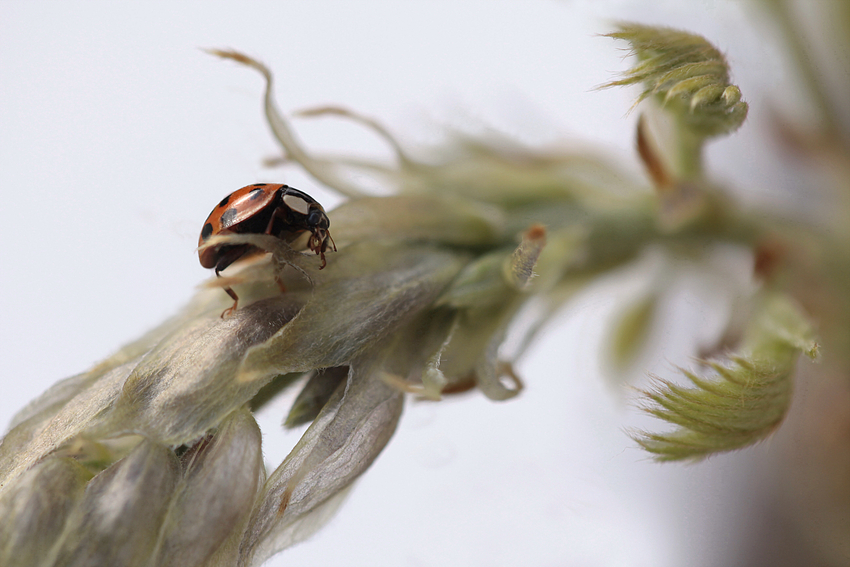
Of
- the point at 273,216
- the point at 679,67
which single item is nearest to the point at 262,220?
the point at 273,216

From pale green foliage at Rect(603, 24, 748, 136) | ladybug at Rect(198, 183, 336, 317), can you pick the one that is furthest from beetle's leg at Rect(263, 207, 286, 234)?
pale green foliage at Rect(603, 24, 748, 136)

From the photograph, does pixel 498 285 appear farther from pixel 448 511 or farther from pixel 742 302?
pixel 448 511

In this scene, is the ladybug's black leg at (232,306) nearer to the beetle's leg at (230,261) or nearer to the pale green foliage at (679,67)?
the beetle's leg at (230,261)

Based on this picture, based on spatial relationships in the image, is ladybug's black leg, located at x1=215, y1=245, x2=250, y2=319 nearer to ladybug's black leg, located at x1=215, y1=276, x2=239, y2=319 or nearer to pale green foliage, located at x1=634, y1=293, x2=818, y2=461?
ladybug's black leg, located at x1=215, y1=276, x2=239, y2=319

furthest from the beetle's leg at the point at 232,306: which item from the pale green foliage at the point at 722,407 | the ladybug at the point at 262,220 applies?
the pale green foliage at the point at 722,407

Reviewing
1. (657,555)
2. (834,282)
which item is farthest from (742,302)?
(657,555)

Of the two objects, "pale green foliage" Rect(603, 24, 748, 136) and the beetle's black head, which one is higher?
the beetle's black head
